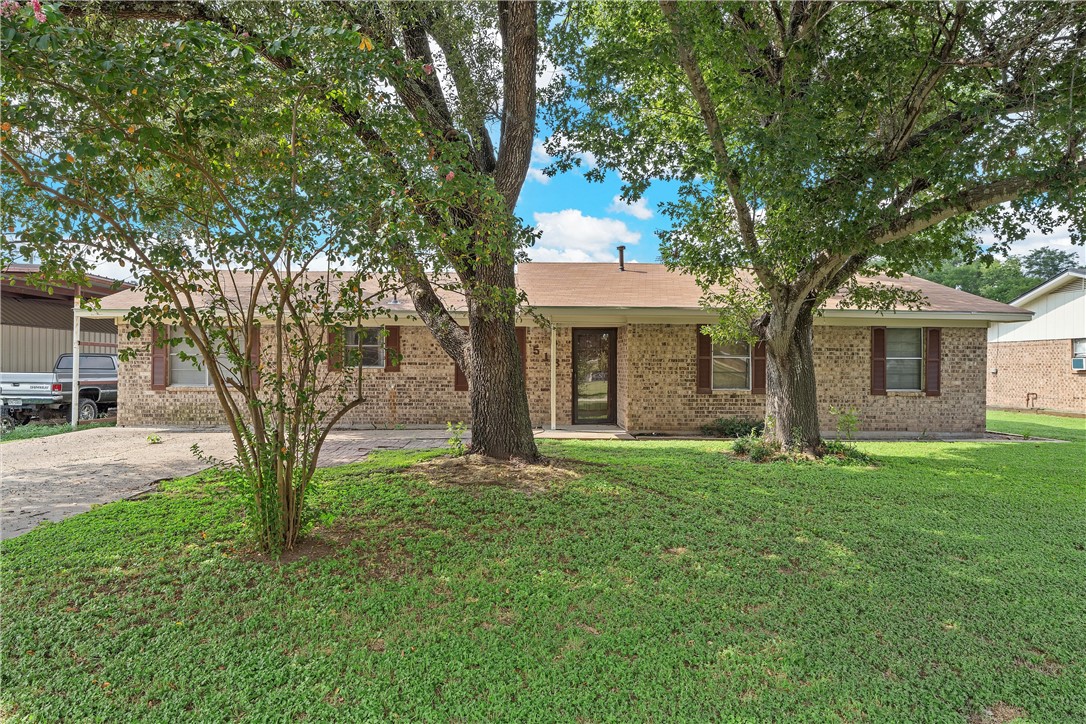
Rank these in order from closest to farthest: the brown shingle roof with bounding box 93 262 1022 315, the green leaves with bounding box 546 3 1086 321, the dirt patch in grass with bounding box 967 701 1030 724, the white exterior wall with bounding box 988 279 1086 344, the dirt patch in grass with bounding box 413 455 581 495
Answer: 1. the dirt patch in grass with bounding box 967 701 1030 724
2. the green leaves with bounding box 546 3 1086 321
3. the dirt patch in grass with bounding box 413 455 581 495
4. the brown shingle roof with bounding box 93 262 1022 315
5. the white exterior wall with bounding box 988 279 1086 344

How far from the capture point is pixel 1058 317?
55.9ft

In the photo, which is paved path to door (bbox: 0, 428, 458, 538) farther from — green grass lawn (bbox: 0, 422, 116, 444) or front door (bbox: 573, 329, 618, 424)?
front door (bbox: 573, 329, 618, 424)

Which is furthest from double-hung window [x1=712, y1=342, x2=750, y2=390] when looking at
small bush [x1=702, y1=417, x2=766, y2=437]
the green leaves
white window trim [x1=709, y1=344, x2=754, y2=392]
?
the green leaves

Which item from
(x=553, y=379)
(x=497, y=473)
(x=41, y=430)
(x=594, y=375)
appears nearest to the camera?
(x=497, y=473)

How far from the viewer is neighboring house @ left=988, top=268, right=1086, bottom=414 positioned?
1638 centimetres

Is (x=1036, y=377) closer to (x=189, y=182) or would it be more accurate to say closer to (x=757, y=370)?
(x=757, y=370)

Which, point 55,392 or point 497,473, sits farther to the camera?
point 55,392

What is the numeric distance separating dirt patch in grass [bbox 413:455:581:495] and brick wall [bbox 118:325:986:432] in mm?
4773

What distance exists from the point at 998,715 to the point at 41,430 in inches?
592

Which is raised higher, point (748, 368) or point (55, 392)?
point (748, 368)

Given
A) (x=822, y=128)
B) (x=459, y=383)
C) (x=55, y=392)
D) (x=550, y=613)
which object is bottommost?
(x=550, y=613)

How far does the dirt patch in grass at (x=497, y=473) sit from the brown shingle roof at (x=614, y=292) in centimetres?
419

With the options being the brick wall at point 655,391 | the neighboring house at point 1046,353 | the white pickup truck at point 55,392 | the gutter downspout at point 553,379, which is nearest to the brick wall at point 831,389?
the brick wall at point 655,391

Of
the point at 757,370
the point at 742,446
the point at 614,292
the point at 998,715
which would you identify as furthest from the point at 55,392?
the point at 998,715
